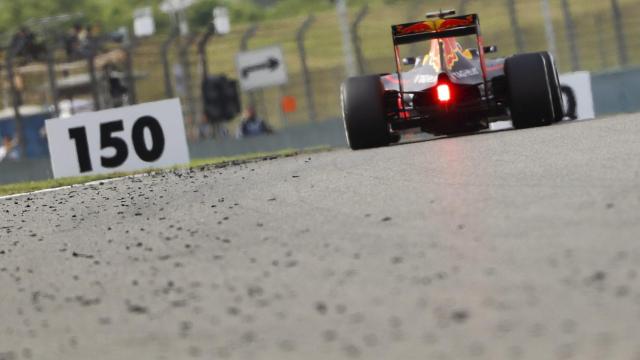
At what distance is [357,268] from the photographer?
688 cm


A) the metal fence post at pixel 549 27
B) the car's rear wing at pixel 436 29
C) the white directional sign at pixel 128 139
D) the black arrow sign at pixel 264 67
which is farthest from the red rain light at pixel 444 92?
the metal fence post at pixel 549 27

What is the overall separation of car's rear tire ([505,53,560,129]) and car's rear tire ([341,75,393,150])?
148 cm

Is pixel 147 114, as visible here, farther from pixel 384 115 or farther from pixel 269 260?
pixel 269 260

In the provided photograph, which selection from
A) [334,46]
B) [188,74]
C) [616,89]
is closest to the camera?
[616,89]

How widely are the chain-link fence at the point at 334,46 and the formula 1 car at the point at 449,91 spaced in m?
12.0

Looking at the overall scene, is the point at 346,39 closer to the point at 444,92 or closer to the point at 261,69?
the point at 261,69

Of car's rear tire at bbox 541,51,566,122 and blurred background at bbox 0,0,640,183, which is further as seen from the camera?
blurred background at bbox 0,0,640,183

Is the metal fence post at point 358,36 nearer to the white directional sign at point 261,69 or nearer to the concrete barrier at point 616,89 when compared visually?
the white directional sign at point 261,69

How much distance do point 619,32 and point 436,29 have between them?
15.1 metres

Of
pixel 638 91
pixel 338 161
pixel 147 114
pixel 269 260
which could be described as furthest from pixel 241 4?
pixel 269 260

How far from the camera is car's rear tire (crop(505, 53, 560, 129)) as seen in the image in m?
16.7

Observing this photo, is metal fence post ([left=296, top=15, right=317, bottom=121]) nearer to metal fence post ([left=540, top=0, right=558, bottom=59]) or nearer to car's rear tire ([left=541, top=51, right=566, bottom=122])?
metal fence post ([left=540, top=0, right=558, bottom=59])

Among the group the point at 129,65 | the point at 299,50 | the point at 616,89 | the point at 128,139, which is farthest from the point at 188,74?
the point at 128,139

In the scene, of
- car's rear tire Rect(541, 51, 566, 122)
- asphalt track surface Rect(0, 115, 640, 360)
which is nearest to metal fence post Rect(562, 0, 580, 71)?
car's rear tire Rect(541, 51, 566, 122)
